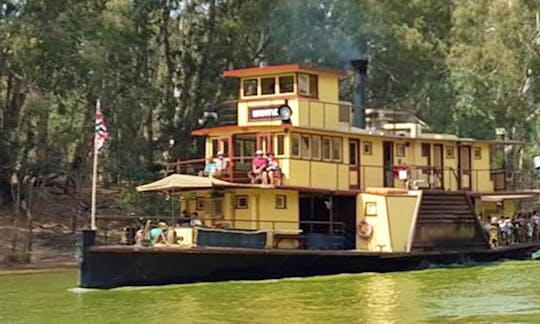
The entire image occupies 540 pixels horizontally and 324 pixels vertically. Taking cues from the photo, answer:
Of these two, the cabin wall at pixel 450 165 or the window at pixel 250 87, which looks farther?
the cabin wall at pixel 450 165

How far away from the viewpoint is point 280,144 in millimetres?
26656

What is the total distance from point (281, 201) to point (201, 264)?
332 centimetres

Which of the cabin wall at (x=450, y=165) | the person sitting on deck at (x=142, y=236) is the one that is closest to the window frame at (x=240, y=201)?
the person sitting on deck at (x=142, y=236)

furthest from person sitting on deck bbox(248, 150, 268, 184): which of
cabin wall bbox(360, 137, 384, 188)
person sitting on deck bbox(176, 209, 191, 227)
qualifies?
cabin wall bbox(360, 137, 384, 188)

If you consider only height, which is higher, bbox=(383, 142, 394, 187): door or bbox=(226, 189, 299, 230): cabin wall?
bbox=(383, 142, 394, 187): door

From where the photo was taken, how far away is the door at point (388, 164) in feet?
95.6

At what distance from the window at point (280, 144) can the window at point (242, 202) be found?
1.33 meters

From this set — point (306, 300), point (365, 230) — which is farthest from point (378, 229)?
point (306, 300)

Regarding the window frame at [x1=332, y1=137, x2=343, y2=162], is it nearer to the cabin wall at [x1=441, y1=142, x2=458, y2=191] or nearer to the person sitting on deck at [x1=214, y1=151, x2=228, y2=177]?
the person sitting on deck at [x1=214, y1=151, x2=228, y2=177]

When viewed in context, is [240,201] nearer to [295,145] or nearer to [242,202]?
[242,202]

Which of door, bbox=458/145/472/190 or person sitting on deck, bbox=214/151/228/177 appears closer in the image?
person sitting on deck, bbox=214/151/228/177

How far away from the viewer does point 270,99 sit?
27547 mm

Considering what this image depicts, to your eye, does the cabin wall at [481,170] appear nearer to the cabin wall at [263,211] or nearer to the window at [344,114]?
the window at [344,114]

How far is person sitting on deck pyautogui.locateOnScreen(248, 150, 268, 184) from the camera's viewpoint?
26.1m
